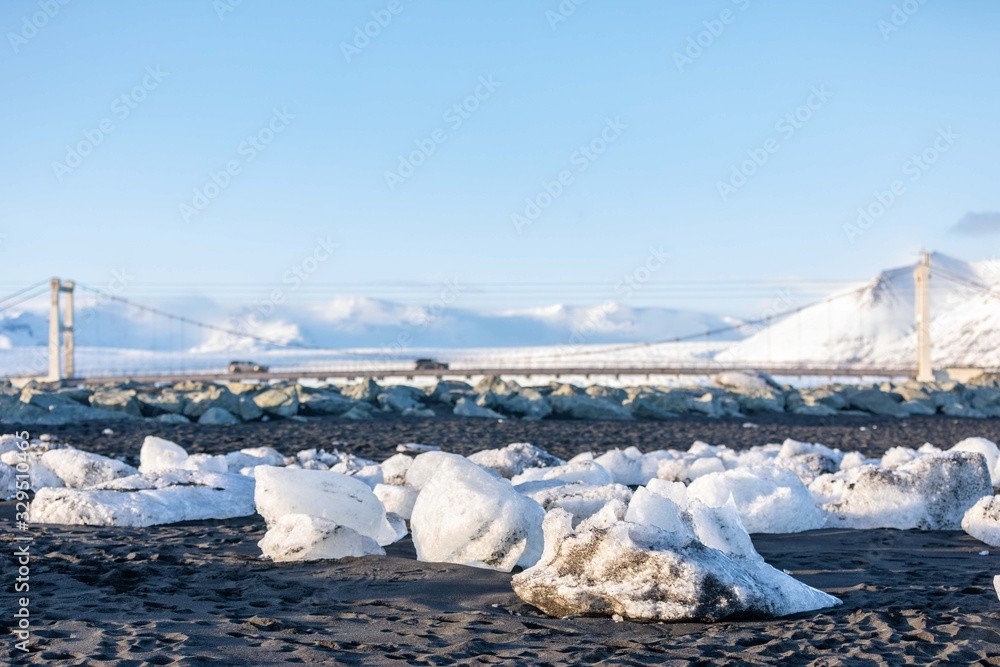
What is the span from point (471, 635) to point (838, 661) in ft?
3.42

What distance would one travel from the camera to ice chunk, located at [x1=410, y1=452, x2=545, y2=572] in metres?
3.66

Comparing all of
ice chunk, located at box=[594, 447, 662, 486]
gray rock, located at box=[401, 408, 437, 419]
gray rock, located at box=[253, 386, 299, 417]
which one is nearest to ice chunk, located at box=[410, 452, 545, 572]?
ice chunk, located at box=[594, 447, 662, 486]

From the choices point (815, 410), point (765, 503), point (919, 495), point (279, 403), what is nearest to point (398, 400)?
point (279, 403)

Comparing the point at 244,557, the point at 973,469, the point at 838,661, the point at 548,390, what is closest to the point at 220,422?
the point at 548,390

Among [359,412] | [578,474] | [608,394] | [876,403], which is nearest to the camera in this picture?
[578,474]

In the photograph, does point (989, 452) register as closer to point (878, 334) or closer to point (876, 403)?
point (876, 403)

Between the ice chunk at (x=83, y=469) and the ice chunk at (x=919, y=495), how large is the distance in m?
4.15

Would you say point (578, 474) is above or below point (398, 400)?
below

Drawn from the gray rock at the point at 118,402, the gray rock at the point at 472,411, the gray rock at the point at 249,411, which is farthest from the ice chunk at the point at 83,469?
the gray rock at the point at 472,411

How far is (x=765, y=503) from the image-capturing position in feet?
15.3

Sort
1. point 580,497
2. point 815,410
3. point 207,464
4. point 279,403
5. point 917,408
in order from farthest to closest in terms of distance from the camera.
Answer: point 917,408 → point 815,410 → point 279,403 → point 207,464 → point 580,497

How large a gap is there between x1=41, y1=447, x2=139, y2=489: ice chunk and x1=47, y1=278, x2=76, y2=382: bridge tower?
123ft

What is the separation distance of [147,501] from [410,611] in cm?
223

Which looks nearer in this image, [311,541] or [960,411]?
[311,541]
